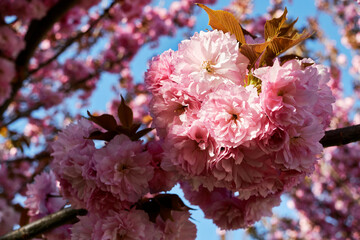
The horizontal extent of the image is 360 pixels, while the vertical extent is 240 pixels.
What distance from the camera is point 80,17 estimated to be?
5.01 m

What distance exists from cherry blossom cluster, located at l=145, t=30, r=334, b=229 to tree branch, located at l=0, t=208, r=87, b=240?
588 mm

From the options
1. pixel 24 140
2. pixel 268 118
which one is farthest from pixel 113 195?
pixel 24 140

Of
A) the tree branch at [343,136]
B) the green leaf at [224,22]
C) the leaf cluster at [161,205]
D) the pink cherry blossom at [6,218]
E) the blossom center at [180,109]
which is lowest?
the pink cherry blossom at [6,218]

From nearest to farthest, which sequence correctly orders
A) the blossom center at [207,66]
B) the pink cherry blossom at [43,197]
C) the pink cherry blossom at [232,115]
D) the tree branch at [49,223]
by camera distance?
the pink cherry blossom at [232,115], the blossom center at [207,66], the tree branch at [49,223], the pink cherry blossom at [43,197]

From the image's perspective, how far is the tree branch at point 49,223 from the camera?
1.33 meters

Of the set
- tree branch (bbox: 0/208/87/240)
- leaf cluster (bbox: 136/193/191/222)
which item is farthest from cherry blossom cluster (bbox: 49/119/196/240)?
tree branch (bbox: 0/208/87/240)

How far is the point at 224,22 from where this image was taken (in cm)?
102

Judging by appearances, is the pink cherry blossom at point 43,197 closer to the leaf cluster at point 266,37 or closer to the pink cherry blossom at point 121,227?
the pink cherry blossom at point 121,227

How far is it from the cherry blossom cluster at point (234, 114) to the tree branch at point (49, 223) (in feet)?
1.93

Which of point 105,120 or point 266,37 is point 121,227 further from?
point 266,37

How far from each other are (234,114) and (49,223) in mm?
988

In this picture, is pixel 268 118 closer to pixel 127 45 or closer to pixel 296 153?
pixel 296 153

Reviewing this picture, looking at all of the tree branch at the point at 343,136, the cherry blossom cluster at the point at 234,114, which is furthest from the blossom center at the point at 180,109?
the tree branch at the point at 343,136

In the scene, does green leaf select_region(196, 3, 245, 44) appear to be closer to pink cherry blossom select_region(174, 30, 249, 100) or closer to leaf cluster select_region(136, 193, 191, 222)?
pink cherry blossom select_region(174, 30, 249, 100)
